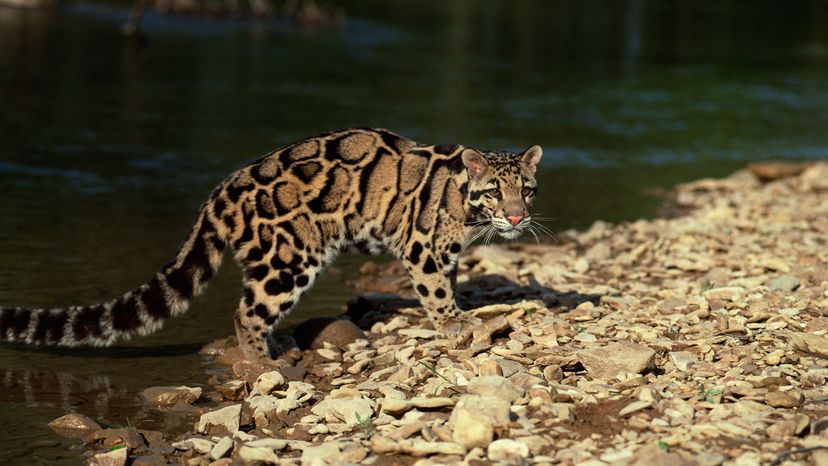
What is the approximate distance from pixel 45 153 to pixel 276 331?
9.86 metres

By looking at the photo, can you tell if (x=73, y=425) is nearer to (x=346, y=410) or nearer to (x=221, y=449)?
(x=221, y=449)

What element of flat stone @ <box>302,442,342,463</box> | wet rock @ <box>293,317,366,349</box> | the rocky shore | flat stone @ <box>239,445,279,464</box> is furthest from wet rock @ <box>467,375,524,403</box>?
wet rock @ <box>293,317,366,349</box>

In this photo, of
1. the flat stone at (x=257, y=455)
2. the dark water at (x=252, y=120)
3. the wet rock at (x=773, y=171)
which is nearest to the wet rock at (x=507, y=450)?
the flat stone at (x=257, y=455)

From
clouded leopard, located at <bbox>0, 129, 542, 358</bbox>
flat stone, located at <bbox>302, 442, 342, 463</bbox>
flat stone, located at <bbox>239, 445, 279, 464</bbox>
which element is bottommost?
flat stone, located at <bbox>239, 445, 279, 464</bbox>

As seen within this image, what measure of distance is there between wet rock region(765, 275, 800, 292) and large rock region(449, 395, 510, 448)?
4451mm

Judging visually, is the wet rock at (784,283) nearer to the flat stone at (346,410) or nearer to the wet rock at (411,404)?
the wet rock at (411,404)

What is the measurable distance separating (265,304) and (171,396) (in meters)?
1.21

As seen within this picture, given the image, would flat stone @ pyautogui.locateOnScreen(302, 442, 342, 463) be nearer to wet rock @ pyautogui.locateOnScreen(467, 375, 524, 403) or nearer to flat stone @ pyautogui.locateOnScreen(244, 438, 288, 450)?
flat stone @ pyautogui.locateOnScreen(244, 438, 288, 450)

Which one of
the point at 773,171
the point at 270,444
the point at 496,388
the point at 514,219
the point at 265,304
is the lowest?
the point at 773,171

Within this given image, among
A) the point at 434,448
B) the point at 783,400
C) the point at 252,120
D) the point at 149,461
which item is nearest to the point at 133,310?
the point at 149,461

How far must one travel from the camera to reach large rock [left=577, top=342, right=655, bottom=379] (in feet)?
28.3

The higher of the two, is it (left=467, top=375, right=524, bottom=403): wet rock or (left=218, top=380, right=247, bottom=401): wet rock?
(left=467, top=375, right=524, bottom=403): wet rock

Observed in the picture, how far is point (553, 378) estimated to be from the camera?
28.7 ft

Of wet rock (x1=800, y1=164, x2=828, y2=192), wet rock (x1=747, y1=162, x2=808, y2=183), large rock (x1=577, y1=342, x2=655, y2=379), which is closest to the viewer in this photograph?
large rock (x1=577, y1=342, x2=655, y2=379)
